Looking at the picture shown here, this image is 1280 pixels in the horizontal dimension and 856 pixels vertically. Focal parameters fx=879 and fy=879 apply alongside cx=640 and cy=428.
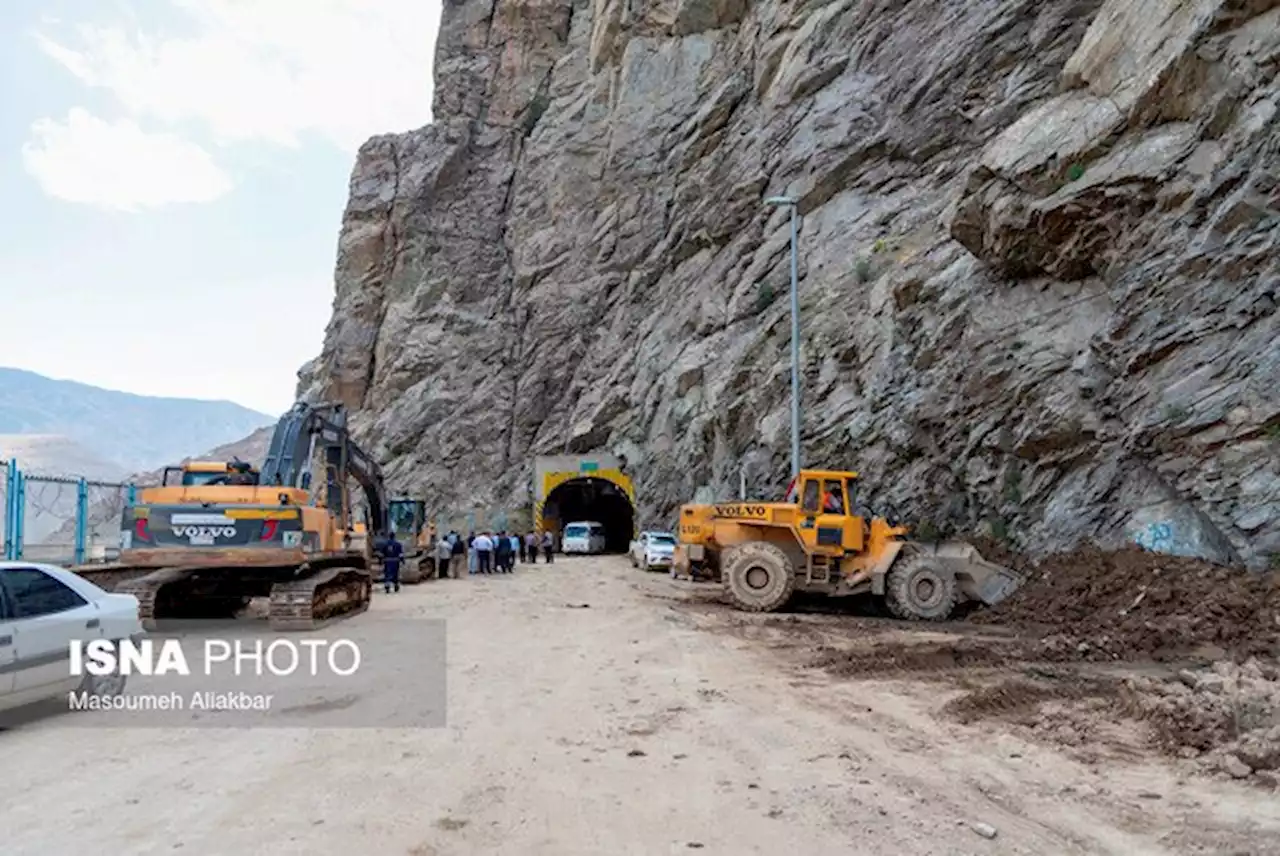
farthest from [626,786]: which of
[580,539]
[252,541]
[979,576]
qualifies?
[580,539]

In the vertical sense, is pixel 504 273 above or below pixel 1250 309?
above

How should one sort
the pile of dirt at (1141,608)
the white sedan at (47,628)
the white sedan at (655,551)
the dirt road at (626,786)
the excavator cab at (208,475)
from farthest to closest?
the white sedan at (655,551) < the excavator cab at (208,475) < the pile of dirt at (1141,608) < the white sedan at (47,628) < the dirt road at (626,786)

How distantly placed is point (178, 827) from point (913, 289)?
21346 mm

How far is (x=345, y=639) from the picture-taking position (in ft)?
42.0

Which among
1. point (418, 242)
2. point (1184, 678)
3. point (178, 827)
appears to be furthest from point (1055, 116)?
point (418, 242)

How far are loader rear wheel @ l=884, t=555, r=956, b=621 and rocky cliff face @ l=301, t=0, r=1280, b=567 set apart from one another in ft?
7.63

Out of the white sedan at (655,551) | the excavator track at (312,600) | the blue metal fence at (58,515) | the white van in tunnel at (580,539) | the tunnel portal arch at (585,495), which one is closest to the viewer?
the excavator track at (312,600)

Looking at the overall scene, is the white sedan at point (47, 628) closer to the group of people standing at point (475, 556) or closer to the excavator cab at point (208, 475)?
the excavator cab at point (208, 475)

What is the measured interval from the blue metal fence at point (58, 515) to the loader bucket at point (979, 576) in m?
15.0

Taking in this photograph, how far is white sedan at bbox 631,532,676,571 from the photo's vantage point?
30.0 m

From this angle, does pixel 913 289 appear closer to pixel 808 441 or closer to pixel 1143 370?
pixel 808 441

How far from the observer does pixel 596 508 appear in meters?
55.8
